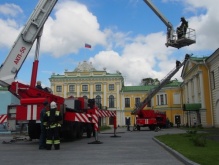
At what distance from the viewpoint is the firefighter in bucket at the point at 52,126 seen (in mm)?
12594

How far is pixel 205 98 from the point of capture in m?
41.2

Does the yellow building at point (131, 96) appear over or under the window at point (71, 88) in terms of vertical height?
under

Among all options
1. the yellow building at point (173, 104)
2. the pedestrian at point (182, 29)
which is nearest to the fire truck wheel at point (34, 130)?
the pedestrian at point (182, 29)

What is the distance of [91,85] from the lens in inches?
3241

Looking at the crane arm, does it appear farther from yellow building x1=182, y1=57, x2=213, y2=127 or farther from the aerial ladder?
yellow building x1=182, y1=57, x2=213, y2=127

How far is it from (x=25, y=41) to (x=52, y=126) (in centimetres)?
473

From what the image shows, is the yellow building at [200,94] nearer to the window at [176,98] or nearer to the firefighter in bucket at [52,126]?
the window at [176,98]

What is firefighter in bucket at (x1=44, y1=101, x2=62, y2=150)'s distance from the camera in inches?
496

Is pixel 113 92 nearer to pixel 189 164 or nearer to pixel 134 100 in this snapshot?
pixel 134 100

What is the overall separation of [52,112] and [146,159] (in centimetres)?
476

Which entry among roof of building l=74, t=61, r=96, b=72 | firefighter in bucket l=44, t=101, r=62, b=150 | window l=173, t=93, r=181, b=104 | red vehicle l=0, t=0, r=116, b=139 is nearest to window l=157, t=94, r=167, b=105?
window l=173, t=93, r=181, b=104

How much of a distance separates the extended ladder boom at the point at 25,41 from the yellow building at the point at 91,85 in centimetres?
6580

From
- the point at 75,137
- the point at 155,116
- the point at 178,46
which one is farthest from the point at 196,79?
the point at 75,137

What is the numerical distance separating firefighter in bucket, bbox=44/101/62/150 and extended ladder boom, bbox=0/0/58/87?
3.03 metres
